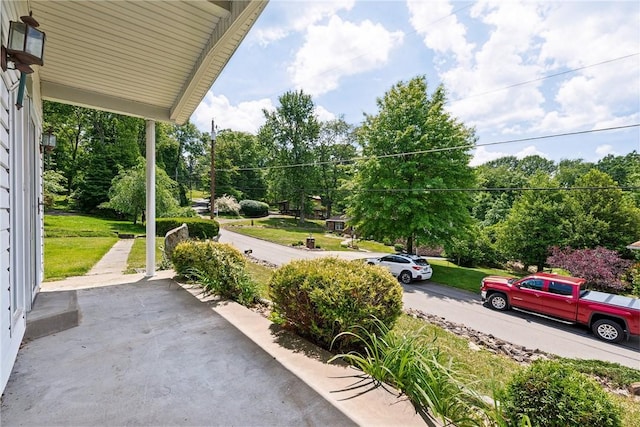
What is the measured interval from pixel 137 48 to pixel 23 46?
2.07 m

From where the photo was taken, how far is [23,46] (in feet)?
6.63

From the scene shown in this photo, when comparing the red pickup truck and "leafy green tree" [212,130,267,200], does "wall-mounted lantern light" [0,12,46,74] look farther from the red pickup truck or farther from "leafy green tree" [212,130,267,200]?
"leafy green tree" [212,130,267,200]

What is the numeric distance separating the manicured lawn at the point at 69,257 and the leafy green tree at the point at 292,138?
73.7 feet

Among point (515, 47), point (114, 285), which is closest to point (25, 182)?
Result: point (114, 285)

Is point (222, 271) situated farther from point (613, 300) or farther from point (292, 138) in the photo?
point (292, 138)

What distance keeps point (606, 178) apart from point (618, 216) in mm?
2375

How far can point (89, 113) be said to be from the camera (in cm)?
2550

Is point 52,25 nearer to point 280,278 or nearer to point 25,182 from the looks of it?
point 25,182

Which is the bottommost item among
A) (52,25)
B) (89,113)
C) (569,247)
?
(569,247)

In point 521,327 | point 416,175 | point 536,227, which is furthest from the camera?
point 536,227

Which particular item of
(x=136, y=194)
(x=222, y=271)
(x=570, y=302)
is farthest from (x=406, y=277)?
(x=136, y=194)

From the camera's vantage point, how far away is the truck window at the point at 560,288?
304 inches

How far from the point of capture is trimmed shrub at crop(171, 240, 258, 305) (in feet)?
15.3

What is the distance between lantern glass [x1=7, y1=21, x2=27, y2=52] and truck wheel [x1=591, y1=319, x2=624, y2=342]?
11.1m
